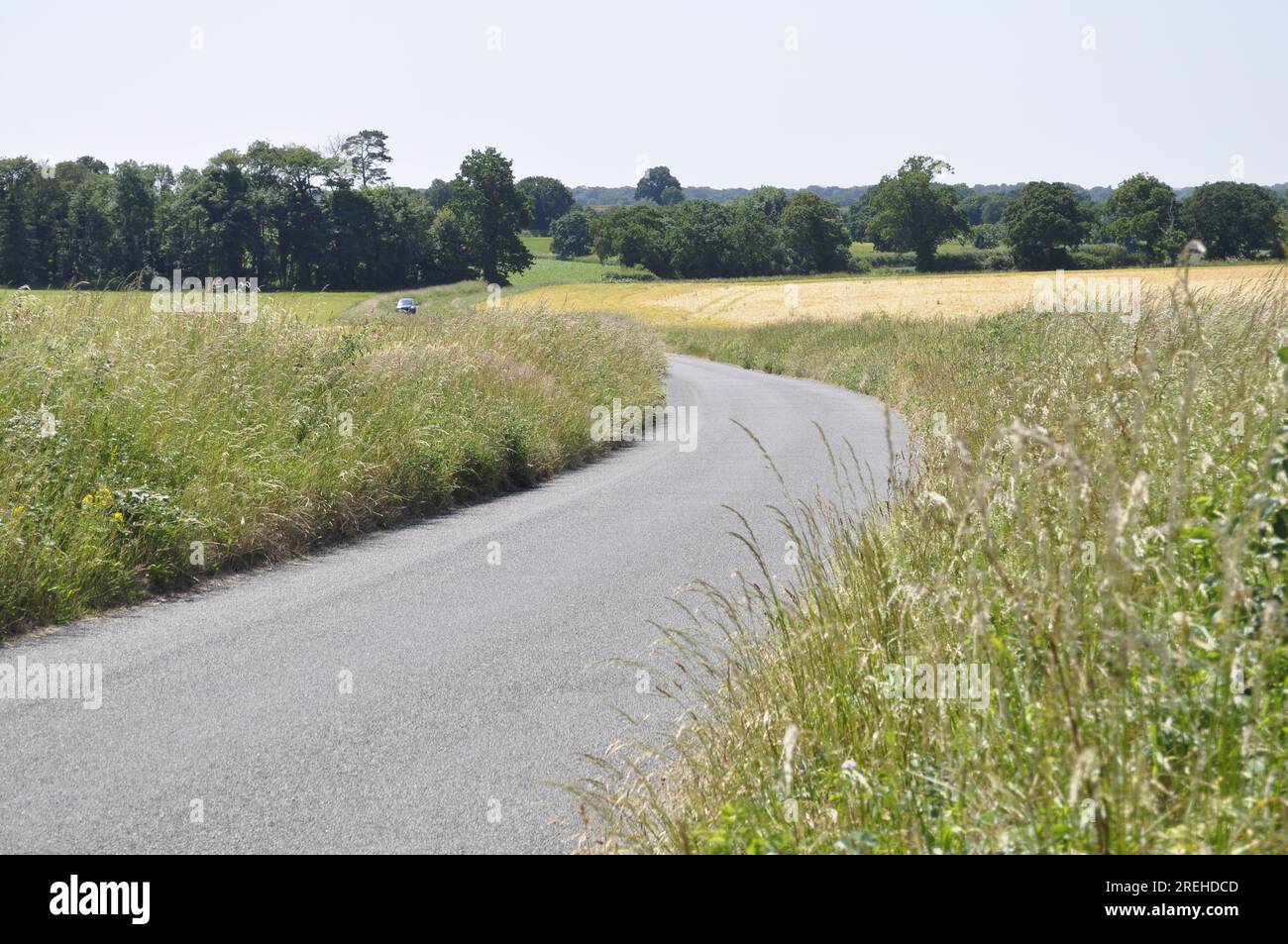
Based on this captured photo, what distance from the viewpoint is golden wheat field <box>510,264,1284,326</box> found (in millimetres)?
62688

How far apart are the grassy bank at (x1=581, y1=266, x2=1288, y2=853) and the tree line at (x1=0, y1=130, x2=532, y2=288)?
10.2 meters

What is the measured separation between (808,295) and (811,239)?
1349 inches

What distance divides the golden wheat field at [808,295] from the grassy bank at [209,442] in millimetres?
41918

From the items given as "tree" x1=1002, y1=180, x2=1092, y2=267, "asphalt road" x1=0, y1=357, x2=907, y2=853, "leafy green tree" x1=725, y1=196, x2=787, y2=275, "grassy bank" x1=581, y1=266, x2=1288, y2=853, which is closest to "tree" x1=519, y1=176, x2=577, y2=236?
"leafy green tree" x1=725, y1=196, x2=787, y2=275

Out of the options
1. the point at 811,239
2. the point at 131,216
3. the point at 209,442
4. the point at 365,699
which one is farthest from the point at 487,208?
the point at 365,699

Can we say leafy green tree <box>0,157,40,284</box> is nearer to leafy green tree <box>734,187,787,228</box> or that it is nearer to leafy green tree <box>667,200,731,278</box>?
leafy green tree <box>667,200,731,278</box>

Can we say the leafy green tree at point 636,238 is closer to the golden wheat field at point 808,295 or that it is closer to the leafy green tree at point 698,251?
the leafy green tree at point 698,251

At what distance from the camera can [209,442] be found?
997cm

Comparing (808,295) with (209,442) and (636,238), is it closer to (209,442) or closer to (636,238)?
(636,238)

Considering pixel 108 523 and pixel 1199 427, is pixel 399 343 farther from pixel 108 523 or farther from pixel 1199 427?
pixel 1199 427

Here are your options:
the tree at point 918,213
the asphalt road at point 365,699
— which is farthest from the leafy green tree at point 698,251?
the asphalt road at point 365,699

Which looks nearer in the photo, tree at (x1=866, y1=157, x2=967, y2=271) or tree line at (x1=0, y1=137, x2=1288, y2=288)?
tree line at (x1=0, y1=137, x2=1288, y2=288)
